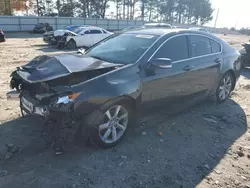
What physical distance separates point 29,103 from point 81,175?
125cm

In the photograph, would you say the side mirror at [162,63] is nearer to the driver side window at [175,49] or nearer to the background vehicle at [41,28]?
the driver side window at [175,49]

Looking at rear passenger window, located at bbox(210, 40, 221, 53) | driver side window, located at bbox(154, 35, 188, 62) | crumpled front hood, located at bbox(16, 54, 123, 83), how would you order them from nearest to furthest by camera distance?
crumpled front hood, located at bbox(16, 54, 123, 83)
driver side window, located at bbox(154, 35, 188, 62)
rear passenger window, located at bbox(210, 40, 221, 53)

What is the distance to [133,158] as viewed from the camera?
337 cm

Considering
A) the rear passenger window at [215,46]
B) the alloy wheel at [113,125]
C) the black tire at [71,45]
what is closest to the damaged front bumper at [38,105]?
the alloy wheel at [113,125]

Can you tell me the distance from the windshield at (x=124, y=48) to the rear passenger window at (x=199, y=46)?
3.07 feet

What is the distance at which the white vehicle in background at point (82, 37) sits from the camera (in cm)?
1550

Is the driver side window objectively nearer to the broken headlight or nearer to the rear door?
the rear door

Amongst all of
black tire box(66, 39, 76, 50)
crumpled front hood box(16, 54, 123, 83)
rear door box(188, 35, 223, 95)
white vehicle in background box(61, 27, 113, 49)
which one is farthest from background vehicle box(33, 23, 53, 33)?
crumpled front hood box(16, 54, 123, 83)

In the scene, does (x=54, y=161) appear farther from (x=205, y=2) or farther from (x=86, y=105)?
(x=205, y=2)

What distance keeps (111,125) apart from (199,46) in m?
2.54

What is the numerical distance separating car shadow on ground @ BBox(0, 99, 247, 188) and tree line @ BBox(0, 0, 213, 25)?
4526 centimetres

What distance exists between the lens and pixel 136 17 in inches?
2248

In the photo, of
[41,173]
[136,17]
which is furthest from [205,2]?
[41,173]

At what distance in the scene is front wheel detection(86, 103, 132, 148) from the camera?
3.26 metres
